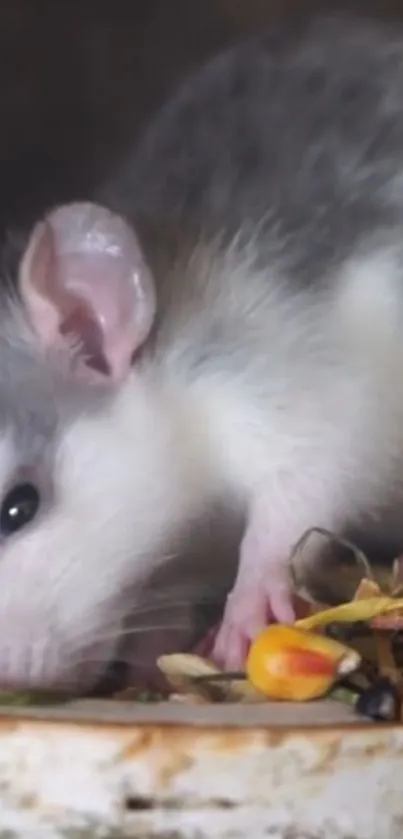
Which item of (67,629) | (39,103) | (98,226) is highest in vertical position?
(39,103)

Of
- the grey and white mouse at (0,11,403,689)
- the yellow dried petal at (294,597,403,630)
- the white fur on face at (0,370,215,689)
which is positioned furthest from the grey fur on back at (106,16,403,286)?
the yellow dried petal at (294,597,403,630)

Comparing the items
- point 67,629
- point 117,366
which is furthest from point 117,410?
point 67,629

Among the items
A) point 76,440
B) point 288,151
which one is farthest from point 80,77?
point 76,440

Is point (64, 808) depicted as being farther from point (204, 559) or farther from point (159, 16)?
point (159, 16)

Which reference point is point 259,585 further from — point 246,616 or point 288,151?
point 288,151

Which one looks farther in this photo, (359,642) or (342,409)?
(342,409)

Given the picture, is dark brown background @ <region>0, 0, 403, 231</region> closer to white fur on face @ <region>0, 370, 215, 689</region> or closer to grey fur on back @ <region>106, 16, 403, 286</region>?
grey fur on back @ <region>106, 16, 403, 286</region>

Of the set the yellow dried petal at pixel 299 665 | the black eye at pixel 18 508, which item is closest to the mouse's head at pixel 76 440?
the black eye at pixel 18 508
